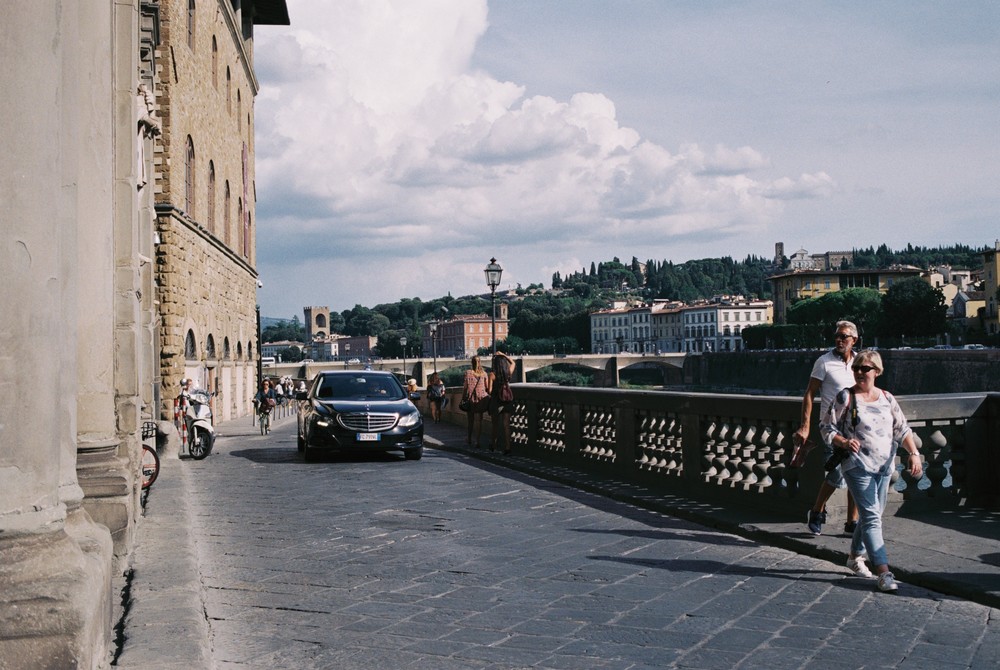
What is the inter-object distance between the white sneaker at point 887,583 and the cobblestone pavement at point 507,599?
0.09 meters

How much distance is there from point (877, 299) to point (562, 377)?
38639mm

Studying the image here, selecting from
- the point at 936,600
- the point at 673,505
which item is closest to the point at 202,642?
the point at 936,600

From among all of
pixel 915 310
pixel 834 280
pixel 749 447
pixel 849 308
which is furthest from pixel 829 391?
pixel 834 280

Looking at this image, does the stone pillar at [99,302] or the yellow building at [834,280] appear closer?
the stone pillar at [99,302]

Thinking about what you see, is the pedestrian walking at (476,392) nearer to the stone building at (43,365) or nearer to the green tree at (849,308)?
the stone building at (43,365)

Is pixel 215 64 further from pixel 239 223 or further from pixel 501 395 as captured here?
pixel 501 395

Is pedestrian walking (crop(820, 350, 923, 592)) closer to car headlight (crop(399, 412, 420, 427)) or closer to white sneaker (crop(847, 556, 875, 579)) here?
white sneaker (crop(847, 556, 875, 579))

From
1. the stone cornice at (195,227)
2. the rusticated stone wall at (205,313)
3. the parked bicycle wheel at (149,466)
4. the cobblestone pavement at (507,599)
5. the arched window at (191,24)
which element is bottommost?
the cobblestone pavement at (507,599)

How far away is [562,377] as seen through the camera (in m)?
122

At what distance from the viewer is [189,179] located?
1051 inches

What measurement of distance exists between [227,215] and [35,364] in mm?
30541

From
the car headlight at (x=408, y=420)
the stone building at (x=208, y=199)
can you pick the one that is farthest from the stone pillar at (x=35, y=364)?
the stone building at (x=208, y=199)

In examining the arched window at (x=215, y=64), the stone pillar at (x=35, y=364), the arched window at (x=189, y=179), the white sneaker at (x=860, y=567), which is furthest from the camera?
the arched window at (x=215, y=64)

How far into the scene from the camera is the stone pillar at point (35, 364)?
3629 mm
